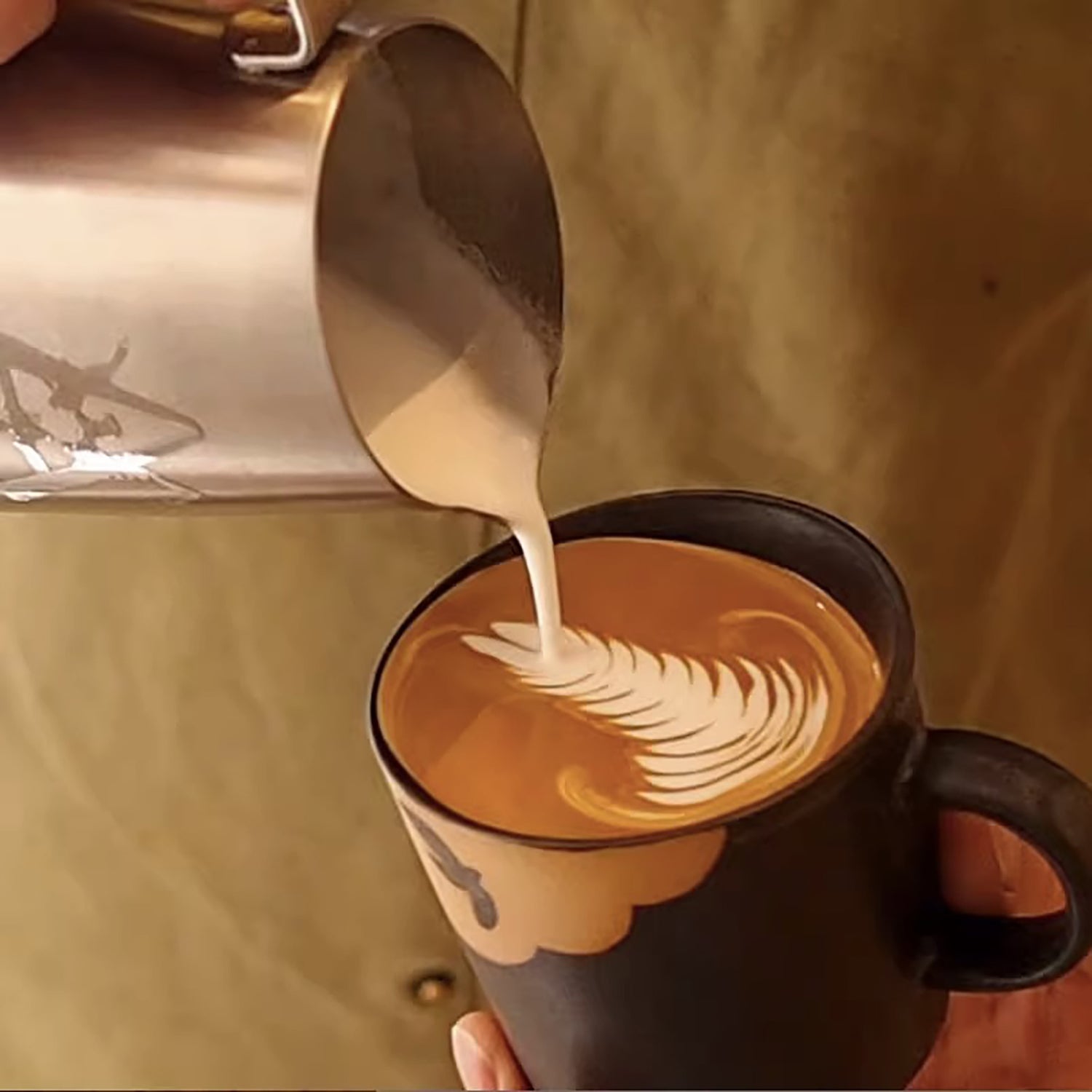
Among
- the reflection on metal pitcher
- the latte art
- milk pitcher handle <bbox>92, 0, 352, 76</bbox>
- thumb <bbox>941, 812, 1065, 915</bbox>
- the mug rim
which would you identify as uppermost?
milk pitcher handle <bbox>92, 0, 352, 76</bbox>

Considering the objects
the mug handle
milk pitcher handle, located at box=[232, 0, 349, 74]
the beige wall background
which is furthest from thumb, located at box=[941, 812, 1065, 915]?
milk pitcher handle, located at box=[232, 0, 349, 74]

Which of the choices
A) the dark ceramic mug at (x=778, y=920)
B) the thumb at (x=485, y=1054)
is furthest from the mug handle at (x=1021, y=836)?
the thumb at (x=485, y=1054)

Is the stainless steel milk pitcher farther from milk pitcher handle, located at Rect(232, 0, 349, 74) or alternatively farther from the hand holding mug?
the hand holding mug

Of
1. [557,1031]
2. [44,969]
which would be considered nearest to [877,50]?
[557,1031]

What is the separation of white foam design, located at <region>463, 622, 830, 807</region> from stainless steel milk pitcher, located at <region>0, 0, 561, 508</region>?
106 mm

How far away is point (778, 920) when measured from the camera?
44 centimetres

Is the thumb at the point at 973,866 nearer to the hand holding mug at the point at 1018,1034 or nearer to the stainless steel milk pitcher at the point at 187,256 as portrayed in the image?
the hand holding mug at the point at 1018,1034

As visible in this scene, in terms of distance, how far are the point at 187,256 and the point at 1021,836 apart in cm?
21

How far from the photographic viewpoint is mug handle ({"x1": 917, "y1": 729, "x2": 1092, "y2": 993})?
440 mm

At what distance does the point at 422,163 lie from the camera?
47 cm

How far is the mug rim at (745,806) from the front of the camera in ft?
1.39

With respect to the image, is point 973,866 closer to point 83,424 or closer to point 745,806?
point 745,806

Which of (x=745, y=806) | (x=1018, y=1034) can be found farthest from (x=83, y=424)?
(x=1018, y=1034)

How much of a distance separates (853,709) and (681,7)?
0.18 meters
